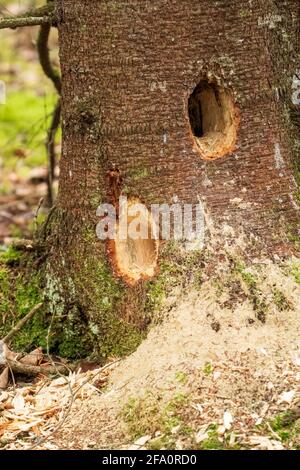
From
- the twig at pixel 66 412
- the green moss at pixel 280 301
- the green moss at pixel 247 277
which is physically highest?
the green moss at pixel 247 277

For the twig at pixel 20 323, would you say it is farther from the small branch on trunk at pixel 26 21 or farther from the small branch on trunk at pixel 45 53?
the small branch on trunk at pixel 45 53

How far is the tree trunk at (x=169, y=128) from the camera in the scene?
10.8 feet

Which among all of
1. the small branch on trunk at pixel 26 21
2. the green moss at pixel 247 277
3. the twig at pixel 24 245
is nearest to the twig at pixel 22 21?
the small branch on trunk at pixel 26 21

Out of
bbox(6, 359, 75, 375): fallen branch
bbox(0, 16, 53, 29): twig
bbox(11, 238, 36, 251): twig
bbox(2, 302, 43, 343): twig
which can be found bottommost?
bbox(6, 359, 75, 375): fallen branch

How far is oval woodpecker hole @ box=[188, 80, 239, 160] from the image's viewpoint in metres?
3.39

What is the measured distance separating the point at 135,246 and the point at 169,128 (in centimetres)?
52

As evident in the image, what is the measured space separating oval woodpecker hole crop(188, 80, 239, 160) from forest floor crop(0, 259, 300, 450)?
0.52 metres

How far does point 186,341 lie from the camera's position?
3.16 meters

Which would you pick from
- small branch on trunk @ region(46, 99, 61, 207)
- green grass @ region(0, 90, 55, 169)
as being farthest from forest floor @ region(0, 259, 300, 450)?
green grass @ region(0, 90, 55, 169)

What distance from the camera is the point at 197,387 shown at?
2980 millimetres

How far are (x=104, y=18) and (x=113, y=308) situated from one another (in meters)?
1.21

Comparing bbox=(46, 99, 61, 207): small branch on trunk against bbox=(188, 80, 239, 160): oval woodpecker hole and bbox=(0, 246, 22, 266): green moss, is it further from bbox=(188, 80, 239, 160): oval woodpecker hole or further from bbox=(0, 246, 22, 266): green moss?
bbox=(188, 80, 239, 160): oval woodpecker hole

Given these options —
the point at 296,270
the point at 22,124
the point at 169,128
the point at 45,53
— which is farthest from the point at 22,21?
the point at 22,124

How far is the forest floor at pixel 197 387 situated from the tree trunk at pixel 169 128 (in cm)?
16
